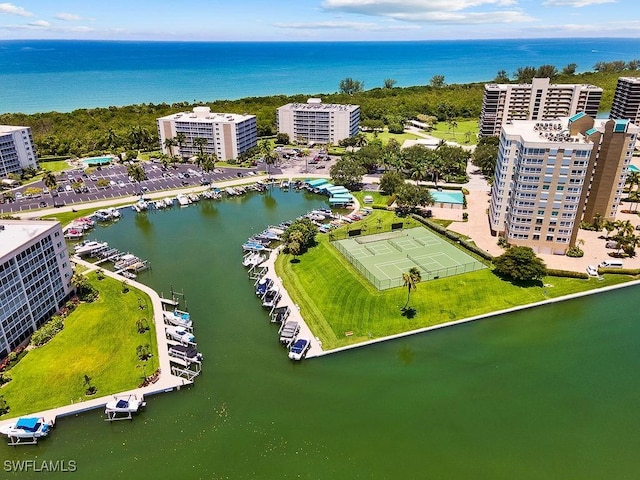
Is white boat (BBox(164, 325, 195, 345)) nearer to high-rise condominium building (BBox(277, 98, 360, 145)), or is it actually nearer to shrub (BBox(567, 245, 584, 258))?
shrub (BBox(567, 245, 584, 258))

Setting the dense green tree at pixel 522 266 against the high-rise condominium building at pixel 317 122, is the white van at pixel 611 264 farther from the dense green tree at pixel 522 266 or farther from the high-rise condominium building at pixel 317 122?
the high-rise condominium building at pixel 317 122

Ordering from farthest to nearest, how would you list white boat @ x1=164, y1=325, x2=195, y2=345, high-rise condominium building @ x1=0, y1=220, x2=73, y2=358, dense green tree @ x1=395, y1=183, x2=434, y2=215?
dense green tree @ x1=395, y1=183, x2=434, y2=215
white boat @ x1=164, y1=325, x2=195, y2=345
high-rise condominium building @ x1=0, y1=220, x2=73, y2=358

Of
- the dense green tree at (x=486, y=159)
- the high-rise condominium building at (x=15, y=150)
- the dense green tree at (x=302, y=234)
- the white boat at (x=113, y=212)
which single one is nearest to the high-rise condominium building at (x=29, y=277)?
the dense green tree at (x=302, y=234)

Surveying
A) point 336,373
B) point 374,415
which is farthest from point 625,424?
point 336,373

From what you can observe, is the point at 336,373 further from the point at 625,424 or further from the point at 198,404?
the point at 625,424

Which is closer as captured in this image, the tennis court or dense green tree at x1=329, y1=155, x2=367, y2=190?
the tennis court

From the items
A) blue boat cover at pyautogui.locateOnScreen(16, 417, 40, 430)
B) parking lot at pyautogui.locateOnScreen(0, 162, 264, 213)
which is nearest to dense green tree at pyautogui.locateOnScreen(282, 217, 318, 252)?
blue boat cover at pyautogui.locateOnScreen(16, 417, 40, 430)
